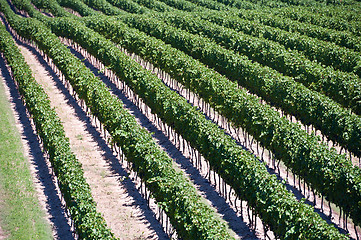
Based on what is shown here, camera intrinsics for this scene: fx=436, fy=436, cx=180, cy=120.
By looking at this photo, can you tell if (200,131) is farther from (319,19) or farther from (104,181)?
(319,19)

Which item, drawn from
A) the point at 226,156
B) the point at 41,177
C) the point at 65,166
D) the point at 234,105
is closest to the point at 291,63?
the point at 234,105

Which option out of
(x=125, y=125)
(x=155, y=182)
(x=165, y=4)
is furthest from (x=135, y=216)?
(x=165, y=4)

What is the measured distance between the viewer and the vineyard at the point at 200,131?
20.1m

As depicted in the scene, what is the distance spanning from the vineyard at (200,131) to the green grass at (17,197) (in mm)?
672

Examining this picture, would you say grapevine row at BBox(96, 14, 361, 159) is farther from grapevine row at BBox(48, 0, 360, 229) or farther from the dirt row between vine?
the dirt row between vine

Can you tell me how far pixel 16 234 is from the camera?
20.6m

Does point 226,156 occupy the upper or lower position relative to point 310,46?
lower

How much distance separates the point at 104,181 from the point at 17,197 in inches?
186

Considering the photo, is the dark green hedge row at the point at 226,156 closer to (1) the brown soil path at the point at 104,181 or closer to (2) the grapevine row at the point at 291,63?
(1) the brown soil path at the point at 104,181

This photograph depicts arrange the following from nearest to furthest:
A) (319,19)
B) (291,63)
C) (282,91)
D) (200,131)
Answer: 1. (200,131)
2. (282,91)
3. (291,63)
4. (319,19)

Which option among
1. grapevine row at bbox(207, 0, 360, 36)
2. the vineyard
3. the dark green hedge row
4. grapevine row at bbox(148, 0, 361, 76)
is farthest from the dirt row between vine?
grapevine row at bbox(207, 0, 360, 36)

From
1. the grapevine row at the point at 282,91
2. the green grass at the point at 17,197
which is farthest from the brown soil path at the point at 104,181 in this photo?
the grapevine row at the point at 282,91

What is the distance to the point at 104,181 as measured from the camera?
2497cm

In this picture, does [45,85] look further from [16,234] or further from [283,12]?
[283,12]
